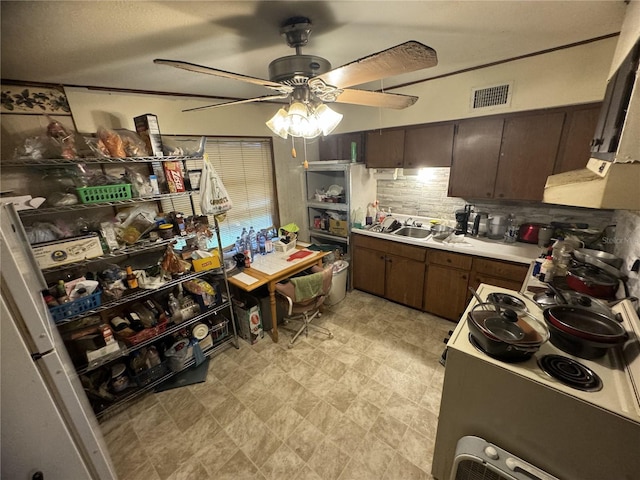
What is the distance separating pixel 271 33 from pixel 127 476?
8.68ft

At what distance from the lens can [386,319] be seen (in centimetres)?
276

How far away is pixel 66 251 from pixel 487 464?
2453 millimetres

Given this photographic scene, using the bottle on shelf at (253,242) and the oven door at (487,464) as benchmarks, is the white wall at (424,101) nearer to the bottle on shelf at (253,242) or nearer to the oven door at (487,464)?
the bottle on shelf at (253,242)

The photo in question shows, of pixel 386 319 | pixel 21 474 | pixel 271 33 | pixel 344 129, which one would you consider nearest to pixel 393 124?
pixel 344 129

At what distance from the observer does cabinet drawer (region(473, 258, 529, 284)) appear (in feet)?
6.81

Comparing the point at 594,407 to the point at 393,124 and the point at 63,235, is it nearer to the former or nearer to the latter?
the point at 393,124

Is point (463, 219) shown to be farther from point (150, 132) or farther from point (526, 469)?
point (150, 132)

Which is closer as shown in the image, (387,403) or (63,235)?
(63,235)

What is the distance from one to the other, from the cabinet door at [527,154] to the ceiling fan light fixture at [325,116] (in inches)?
66.3

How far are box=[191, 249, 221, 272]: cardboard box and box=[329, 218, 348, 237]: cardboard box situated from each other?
1511 mm

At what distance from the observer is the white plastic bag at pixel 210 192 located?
1987mm

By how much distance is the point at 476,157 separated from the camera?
89.3 inches

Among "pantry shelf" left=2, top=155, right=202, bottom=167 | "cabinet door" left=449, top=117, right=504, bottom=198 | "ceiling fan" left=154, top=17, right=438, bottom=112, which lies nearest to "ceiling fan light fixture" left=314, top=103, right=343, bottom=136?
"ceiling fan" left=154, top=17, right=438, bottom=112

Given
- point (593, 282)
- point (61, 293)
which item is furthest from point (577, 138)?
point (61, 293)
